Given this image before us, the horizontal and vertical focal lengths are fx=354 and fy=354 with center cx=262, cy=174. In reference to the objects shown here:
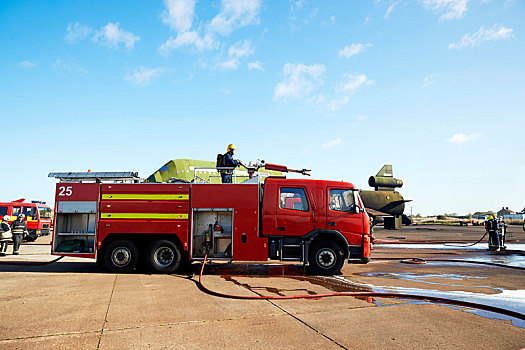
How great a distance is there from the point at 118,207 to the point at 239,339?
678 centimetres

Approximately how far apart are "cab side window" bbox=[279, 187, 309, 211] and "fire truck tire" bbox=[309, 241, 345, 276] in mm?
1152

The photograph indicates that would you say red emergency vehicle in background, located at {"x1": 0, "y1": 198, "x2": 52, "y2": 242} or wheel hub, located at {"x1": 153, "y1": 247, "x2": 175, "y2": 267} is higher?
red emergency vehicle in background, located at {"x1": 0, "y1": 198, "x2": 52, "y2": 242}

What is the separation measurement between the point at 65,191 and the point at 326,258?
25.3 feet

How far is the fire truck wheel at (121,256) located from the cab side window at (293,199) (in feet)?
14.4

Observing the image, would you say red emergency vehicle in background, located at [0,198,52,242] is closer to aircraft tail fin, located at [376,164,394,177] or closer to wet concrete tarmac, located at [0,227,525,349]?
wet concrete tarmac, located at [0,227,525,349]

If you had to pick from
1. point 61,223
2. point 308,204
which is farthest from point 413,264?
point 61,223

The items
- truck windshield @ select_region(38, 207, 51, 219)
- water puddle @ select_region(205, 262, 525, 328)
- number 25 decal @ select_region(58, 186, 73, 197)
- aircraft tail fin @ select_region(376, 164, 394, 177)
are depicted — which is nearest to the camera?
water puddle @ select_region(205, 262, 525, 328)

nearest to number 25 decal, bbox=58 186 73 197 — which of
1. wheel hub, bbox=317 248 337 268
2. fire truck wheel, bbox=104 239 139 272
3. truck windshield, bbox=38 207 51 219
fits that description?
fire truck wheel, bbox=104 239 139 272

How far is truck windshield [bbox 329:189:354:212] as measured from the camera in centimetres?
1005

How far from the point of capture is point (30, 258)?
13.3m

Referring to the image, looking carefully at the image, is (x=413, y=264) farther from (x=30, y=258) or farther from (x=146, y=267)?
(x=30, y=258)

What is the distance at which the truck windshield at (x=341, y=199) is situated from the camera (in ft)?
33.0

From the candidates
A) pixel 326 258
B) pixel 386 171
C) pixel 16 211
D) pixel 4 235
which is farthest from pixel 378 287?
pixel 386 171

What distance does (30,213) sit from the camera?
22.7 metres
